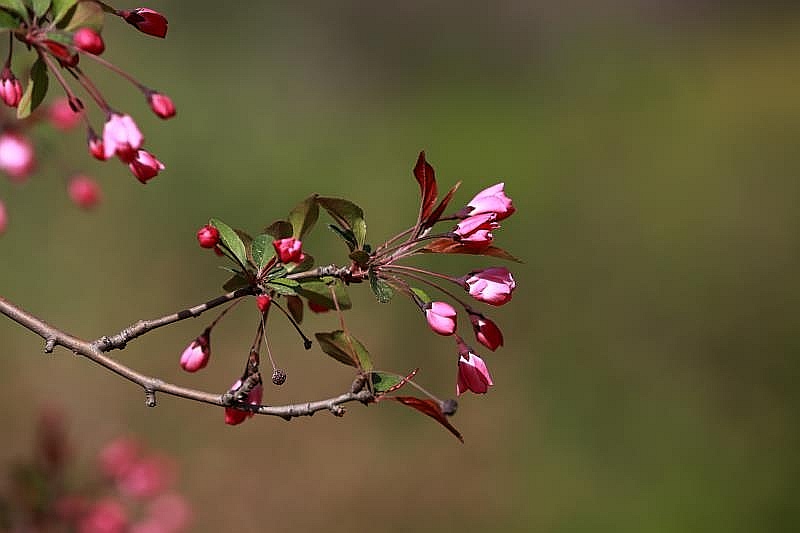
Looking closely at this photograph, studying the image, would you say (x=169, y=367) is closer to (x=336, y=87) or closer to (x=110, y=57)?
(x=110, y=57)

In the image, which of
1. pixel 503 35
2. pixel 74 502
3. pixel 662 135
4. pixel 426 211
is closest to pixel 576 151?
pixel 662 135

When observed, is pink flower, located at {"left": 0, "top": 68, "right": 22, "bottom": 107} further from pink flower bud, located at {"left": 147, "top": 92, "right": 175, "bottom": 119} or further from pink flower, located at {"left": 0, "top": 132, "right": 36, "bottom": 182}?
pink flower, located at {"left": 0, "top": 132, "right": 36, "bottom": 182}

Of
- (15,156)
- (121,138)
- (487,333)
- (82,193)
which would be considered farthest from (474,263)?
(121,138)

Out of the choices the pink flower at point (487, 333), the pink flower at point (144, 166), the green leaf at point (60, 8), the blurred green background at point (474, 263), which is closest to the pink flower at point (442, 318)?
the pink flower at point (487, 333)

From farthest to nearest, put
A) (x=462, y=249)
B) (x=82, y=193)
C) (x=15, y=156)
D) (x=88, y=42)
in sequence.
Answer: (x=82, y=193), (x=15, y=156), (x=462, y=249), (x=88, y=42)

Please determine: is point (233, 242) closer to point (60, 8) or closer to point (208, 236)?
point (208, 236)

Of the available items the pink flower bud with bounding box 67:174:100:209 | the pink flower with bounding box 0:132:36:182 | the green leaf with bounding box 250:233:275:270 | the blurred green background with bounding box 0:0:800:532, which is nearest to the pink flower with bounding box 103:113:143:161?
the green leaf with bounding box 250:233:275:270

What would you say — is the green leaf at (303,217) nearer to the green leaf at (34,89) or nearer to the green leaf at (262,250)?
the green leaf at (262,250)
